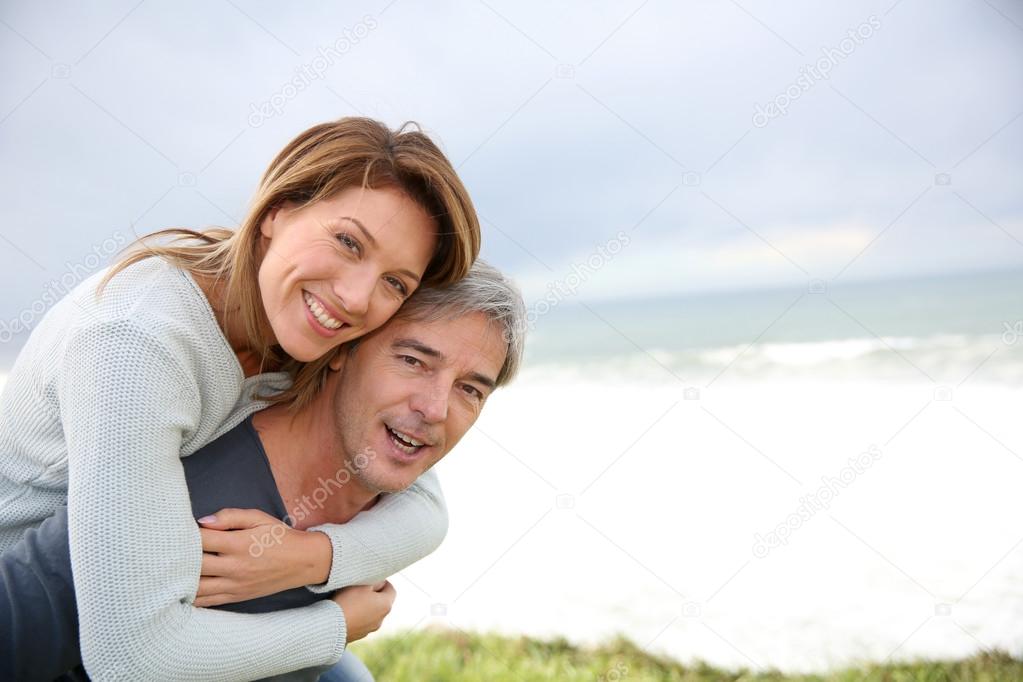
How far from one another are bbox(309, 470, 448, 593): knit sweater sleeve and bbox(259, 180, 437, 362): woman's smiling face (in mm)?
445

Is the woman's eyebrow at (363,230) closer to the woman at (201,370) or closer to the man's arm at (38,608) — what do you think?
the woman at (201,370)

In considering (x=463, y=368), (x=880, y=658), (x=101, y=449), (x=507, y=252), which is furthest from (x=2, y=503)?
(x=507, y=252)

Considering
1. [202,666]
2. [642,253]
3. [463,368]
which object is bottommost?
[202,666]

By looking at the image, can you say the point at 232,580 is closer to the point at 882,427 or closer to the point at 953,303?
the point at 882,427

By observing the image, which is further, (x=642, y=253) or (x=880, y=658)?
(x=642, y=253)

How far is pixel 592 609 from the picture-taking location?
525 centimetres

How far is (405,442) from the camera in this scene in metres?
2.26

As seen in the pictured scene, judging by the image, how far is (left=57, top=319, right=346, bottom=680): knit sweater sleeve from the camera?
166cm

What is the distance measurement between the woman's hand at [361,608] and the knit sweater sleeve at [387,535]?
3cm

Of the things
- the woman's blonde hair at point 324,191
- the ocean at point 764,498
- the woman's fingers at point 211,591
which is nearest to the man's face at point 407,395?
the woman's blonde hair at point 324,191

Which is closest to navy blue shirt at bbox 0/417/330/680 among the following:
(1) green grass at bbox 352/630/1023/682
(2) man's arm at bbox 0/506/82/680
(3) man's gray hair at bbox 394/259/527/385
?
(2) man's arm at bbox 0/506/82/680

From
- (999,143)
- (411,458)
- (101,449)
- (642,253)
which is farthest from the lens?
(642,253)

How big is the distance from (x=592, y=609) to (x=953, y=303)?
11.4 metres

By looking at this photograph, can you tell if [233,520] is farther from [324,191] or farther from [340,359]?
[324,191]
